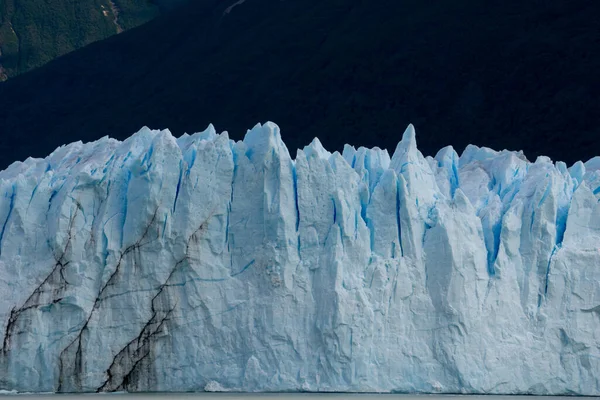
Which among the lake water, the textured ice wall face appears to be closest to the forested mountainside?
the textured ice wall face

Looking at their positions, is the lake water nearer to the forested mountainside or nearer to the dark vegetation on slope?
the dark vegetation on slope

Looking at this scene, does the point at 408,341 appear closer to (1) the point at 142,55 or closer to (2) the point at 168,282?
(2) the point at 168,282

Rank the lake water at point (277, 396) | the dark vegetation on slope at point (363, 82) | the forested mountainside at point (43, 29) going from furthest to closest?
the forested mountainside at point (43, 29) < the dark vegetation on slope at point (363, 82) < the lake water at point (277, 396)

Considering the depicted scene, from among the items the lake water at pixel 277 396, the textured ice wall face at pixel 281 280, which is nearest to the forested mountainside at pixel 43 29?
the textured ice wall face at pixel 281 280

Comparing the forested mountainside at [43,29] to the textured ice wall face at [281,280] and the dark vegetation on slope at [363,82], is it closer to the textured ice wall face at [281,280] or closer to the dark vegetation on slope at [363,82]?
the dark vegetation on slope at [363,82]

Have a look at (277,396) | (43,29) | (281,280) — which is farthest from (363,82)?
(277,396)

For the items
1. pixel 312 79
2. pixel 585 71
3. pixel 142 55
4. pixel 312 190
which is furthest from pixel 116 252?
pixel 142 55
